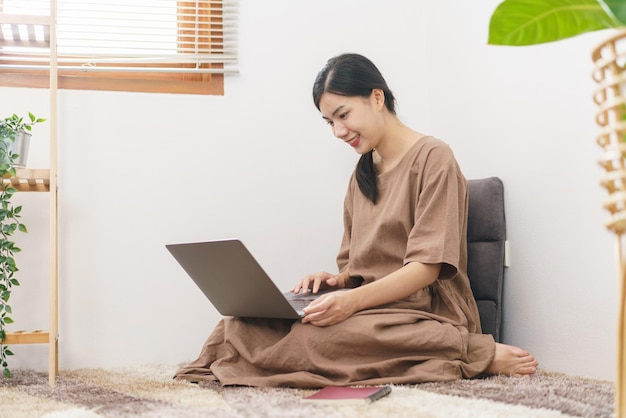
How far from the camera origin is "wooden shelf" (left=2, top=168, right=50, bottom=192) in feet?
5.70

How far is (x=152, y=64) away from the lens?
7.18ft

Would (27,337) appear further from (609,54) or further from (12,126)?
(609,54)

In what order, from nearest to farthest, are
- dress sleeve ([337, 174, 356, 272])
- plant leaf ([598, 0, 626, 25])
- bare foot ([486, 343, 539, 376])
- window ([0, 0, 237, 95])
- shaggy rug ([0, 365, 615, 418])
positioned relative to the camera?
plant leaf ([598, 0, 626, 25]), shaggy rug ([0, 365, 615, 418]), bare foot ([486, 343, 539, 376]), dress sleeve ([337, 174, 356, 272]), window ([0, 0, 237, 95])

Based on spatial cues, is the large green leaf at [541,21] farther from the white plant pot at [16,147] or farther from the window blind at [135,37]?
the window blind at [135,37]

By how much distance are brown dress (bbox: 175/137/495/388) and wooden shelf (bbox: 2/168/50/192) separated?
1.93 feet

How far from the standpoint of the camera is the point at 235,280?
4.97ft

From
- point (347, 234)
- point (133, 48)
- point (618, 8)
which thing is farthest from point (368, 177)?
point (618, 8)

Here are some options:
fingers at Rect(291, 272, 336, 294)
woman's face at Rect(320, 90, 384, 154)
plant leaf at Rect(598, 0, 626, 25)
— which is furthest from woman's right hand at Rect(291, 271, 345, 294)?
plant leaf at Rect(598, 0, 626, 25)

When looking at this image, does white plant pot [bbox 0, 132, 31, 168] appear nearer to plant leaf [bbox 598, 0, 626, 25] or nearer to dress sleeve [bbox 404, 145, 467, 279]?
dress sleeve [bbox 404, 145, 467, 279]

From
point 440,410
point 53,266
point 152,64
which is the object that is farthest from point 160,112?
point 440,410

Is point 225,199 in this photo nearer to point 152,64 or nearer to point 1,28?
point 152,64

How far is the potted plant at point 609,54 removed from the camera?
623 mm

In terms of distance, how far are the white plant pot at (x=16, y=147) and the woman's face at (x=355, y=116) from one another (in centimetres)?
77

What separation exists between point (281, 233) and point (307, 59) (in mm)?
568
